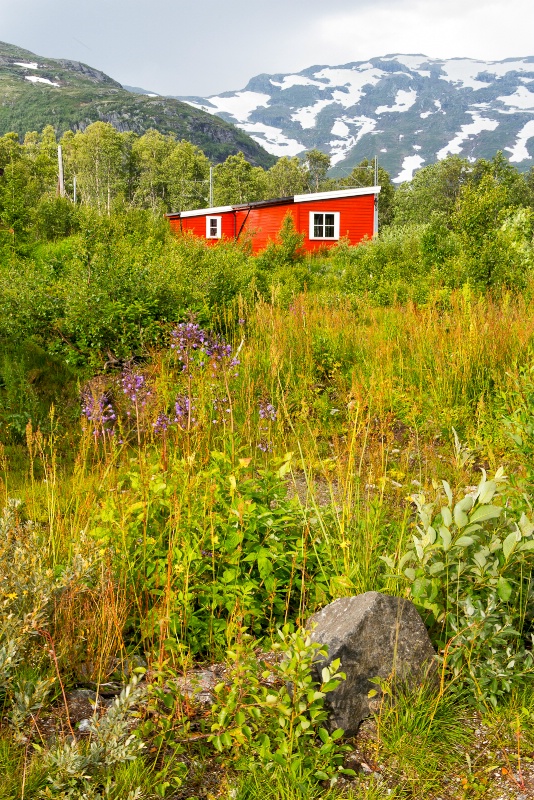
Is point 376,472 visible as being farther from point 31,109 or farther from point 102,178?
point 31,109

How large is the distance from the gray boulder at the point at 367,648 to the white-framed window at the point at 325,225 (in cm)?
2729

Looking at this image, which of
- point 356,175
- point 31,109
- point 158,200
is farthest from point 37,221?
point 31,109

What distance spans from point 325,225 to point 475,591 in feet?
90.6

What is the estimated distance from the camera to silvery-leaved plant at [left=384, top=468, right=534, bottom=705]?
2.34m

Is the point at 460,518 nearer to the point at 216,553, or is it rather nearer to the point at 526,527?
the point at 526,527

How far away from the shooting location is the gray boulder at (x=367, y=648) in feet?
7.47

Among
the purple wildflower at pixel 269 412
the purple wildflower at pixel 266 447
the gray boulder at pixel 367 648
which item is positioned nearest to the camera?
the gray boulder at pixel 367 648

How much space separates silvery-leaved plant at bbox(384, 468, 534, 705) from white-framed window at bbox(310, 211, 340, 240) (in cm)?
2710

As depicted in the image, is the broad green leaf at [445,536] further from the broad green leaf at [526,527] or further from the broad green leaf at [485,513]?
the broad green leaf at [526,527]

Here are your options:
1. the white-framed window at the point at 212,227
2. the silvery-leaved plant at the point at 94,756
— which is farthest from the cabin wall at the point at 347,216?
the silvery-leaved plant at the point at 94,756

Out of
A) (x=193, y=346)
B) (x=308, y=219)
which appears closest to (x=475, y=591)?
(x=193, y=346)

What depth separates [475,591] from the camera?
8.56ft

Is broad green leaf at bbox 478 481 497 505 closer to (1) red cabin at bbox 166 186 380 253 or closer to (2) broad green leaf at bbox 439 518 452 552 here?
(2) broad green leaf at bbox 439 518 452 552

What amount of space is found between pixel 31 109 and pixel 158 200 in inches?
4940
